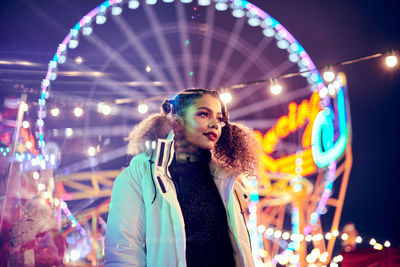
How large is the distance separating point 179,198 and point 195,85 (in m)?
4.04

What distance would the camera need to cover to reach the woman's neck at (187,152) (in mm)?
1942

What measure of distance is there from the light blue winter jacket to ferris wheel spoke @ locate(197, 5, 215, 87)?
4414 millimetres

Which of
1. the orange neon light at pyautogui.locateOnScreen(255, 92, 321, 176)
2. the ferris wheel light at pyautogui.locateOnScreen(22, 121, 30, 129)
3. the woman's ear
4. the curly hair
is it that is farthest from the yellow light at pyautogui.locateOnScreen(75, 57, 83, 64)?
the woman's ear

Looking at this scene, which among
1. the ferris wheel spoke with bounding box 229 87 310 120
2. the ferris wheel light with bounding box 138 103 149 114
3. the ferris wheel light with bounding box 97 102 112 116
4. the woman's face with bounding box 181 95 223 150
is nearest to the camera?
the woman's face with bounding box 181 95 223 150

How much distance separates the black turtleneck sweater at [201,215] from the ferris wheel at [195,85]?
10.3 ft

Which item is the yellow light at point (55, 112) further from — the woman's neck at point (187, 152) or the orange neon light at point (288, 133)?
the woman's neck at point (187, 152)

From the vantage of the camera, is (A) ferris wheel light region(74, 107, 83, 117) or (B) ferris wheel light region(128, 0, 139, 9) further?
(A) ferris wheel light region(74, 107, 83, 117)

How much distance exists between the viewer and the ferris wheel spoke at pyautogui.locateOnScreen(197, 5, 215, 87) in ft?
20.6

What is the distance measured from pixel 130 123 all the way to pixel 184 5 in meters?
2.27

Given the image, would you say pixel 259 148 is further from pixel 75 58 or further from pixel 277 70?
pixel 277 70

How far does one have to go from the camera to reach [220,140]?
7.79 feet

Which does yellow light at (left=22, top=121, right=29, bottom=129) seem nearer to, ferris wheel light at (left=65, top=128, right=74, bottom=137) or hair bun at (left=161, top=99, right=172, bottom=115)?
hair bun at (left=161, top=99, right=172, bottom=115)

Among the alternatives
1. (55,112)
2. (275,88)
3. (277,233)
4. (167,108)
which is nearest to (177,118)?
(167,108)

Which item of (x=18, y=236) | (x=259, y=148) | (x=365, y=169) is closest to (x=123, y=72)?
(x=18, y=236)
